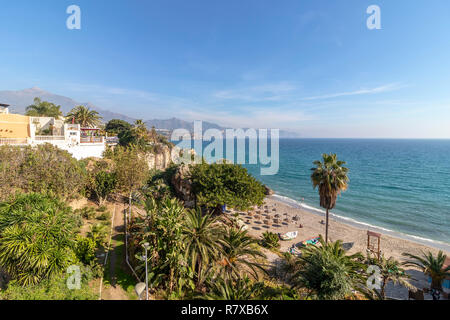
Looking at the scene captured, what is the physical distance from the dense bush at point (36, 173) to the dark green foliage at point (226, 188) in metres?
14.4

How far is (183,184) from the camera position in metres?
33.0

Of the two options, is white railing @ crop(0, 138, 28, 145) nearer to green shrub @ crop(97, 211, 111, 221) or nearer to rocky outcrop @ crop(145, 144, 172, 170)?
green shrub @ crop(97, 211, 111, 221)

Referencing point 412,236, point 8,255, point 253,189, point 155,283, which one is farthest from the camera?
point 412,236

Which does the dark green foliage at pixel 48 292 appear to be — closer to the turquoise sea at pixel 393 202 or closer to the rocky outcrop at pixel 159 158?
the rocky outcrop at pixel 159 158

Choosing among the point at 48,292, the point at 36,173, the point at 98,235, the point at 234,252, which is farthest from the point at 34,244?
the point at 36,173

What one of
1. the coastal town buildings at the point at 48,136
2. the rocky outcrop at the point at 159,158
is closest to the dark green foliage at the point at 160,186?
the rocky outcrop at the point at 159,158

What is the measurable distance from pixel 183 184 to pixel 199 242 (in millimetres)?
21945

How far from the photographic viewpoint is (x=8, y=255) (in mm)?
10781

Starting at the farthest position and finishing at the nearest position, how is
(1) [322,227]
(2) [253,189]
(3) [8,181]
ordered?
(1) [322,227]
(2) [253,189]
(3) [8,181]

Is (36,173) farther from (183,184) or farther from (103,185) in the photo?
(183,184)

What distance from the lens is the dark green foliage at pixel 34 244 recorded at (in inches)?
425
